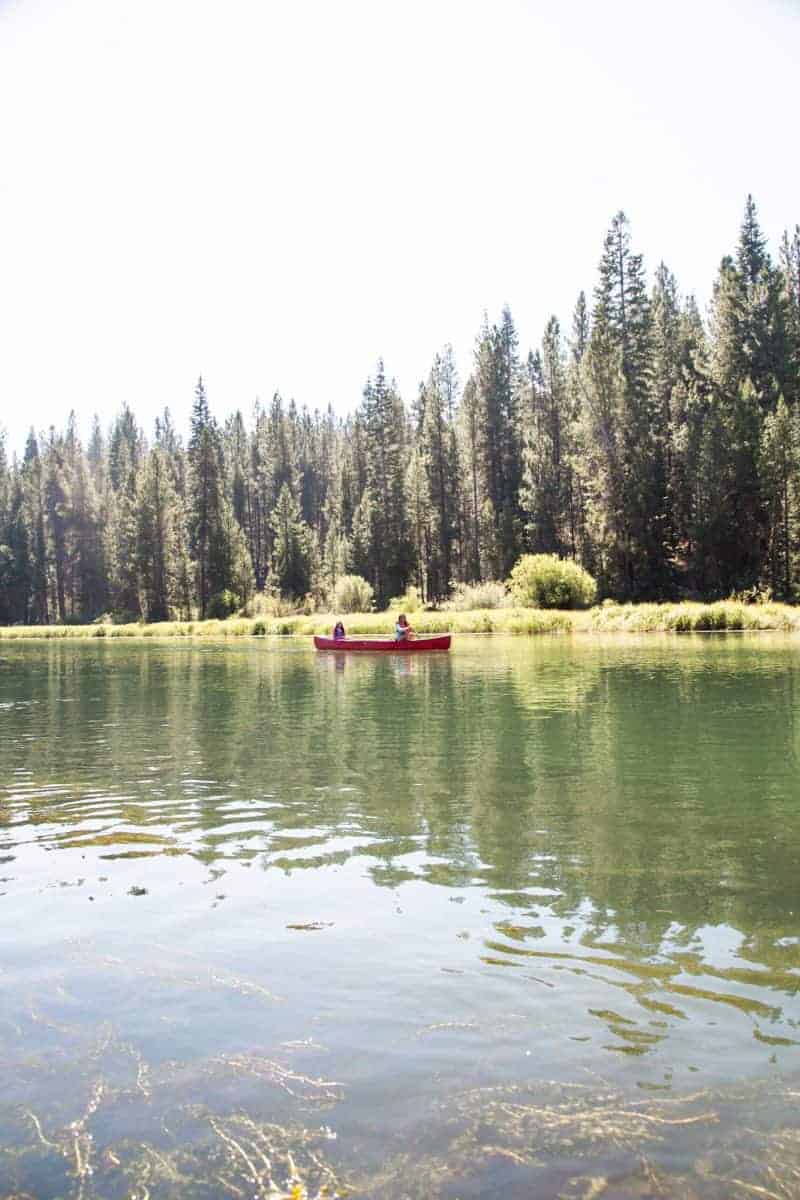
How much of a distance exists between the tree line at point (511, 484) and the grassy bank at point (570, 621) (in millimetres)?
9435

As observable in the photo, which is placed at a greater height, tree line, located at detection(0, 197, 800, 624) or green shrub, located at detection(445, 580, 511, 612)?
tree line, located at detection(0, 197, 800, 624)

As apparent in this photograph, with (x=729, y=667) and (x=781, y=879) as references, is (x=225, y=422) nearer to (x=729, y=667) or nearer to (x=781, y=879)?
(x=729, y=667)

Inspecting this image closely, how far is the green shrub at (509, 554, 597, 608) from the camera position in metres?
49.4

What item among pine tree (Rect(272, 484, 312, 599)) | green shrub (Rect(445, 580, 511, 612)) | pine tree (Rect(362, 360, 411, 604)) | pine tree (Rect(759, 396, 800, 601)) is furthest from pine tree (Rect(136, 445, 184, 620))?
pine tree (Rect(759, 396, 800, 601))

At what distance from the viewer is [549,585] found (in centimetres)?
4944

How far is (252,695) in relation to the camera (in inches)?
870

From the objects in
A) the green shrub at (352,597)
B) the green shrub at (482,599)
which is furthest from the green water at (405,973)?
the green shrub at (352,597)

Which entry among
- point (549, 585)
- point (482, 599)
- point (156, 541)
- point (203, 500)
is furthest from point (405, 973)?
point (156, 541)

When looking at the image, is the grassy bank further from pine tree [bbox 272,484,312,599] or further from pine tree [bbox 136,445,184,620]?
pine tree [bbox 136,445,184,620]

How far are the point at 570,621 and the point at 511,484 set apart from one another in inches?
1204

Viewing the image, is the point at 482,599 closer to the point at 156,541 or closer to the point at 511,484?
the point at 511,484

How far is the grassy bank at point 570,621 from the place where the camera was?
42.8 m

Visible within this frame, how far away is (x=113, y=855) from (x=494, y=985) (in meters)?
4.38

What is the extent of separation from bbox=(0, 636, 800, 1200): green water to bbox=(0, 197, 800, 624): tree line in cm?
4684
